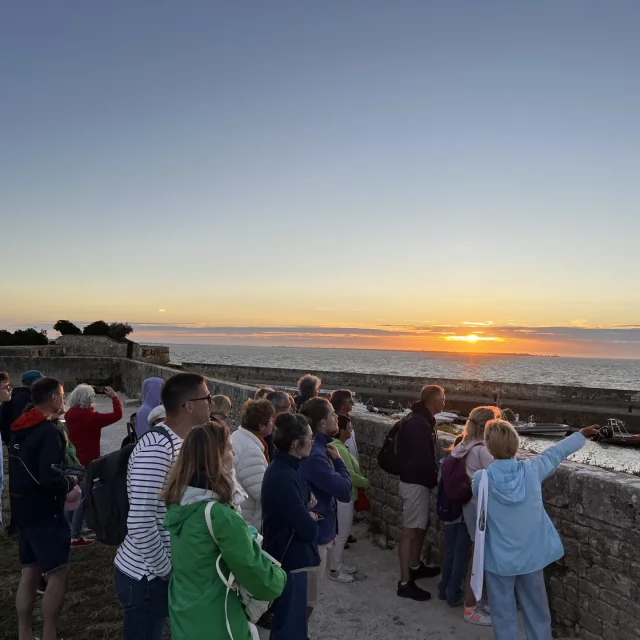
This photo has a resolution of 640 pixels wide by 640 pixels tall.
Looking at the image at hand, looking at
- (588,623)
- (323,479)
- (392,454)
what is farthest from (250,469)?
(588,623)

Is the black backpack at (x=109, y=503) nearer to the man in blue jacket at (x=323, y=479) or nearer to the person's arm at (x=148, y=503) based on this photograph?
the person's arm at (x=148, y=503)

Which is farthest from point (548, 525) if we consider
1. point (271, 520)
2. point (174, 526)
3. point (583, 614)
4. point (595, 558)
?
point (174, 526)

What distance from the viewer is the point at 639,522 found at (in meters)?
3.57

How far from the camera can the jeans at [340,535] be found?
5.04 metres

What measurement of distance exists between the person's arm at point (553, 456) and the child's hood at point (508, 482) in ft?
0.34

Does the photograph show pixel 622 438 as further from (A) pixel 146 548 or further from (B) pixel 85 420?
(A) pixel 146 548

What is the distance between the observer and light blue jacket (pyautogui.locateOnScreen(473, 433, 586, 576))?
3.34 metres

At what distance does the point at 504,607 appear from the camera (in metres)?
3.39

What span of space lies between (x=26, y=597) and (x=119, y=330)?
36549 millimetres

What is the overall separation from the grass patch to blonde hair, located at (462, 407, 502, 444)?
296cm

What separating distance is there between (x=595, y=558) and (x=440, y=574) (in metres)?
Result: 1.64

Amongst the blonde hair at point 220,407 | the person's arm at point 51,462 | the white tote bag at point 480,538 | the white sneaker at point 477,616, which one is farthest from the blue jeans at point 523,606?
the person's arm at point 51,462

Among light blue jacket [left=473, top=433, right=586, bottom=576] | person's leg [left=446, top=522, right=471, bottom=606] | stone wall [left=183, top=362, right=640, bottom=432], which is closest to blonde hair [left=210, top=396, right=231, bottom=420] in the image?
person's leg [left=446, top=522, right=471, bottom=606]

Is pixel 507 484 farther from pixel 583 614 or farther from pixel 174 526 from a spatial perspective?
pixel 174 526
